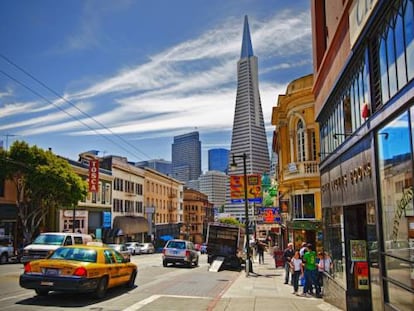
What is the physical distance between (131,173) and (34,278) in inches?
2051

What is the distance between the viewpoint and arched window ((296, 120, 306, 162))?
92.6 feet

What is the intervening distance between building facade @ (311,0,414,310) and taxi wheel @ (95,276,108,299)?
6.52 metres

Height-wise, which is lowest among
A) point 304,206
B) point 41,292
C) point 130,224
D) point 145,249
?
point 145,249

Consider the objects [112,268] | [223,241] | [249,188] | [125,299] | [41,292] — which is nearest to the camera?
[41,292]

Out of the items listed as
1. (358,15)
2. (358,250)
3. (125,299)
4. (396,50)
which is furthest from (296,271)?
(396,50)

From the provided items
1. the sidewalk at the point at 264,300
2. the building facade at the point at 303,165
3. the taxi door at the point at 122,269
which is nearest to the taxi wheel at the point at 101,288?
the taxi door at the point at 122,269

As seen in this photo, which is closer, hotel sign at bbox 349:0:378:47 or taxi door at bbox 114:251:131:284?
hotel sign at bbox 349:0:378:47

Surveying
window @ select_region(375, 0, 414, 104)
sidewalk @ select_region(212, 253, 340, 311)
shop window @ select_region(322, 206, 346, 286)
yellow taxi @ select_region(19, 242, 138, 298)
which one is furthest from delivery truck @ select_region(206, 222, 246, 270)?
window @ select_region(375, 0, 414, 104)

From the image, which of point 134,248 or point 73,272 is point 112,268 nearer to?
point 73,272

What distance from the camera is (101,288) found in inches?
500

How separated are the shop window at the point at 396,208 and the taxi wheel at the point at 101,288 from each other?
296 inches

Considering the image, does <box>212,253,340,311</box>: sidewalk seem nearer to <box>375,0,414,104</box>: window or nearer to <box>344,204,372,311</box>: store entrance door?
<box>344,204,372,311</box>: store entrance door

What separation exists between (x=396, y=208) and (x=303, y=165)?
64.2 feet

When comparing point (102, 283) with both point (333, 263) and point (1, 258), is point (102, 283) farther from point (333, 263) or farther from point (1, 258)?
point (1, 258)
